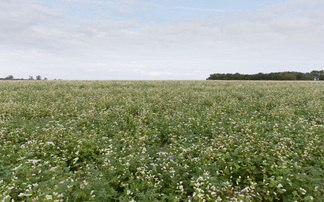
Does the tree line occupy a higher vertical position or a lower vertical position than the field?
higher

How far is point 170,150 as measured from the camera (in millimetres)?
5488

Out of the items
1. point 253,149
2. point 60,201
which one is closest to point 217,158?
point 253,149

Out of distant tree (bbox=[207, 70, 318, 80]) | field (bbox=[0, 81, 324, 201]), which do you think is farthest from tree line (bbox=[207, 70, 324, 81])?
field (bbox=[0, 81, 324, 201])

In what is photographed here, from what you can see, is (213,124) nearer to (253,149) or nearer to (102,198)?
(253,149)

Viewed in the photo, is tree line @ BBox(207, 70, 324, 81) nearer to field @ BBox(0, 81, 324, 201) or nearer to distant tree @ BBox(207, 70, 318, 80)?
distant tree @ BBox(207, 70, 318, 80)

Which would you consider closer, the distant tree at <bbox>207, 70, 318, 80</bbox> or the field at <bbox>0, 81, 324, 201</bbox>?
the field at <bbox>0, 81, 324, 201</bbox>

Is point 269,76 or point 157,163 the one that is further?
point 269,76

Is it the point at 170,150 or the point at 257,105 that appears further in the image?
the point at 257,105

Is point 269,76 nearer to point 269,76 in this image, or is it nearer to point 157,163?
point 269,76

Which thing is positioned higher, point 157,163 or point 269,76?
point 269,76

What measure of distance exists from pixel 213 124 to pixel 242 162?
2.74m

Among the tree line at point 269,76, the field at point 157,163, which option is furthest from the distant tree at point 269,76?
the field at point 157,163

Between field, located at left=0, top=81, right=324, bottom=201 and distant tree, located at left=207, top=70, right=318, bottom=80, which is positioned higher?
distant tree, located at left=207, top=70, right=318, bottom=80

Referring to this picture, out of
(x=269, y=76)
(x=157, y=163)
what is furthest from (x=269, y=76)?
(x=157, y=163)
